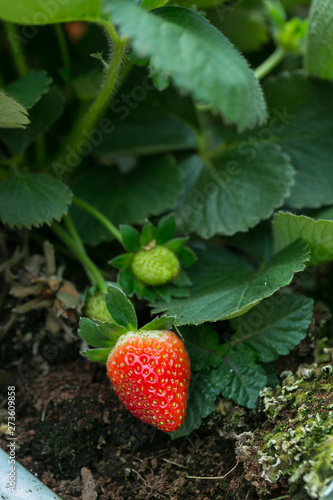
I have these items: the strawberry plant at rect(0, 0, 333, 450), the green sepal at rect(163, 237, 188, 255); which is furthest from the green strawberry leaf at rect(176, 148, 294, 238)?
the green sepal at rect(163, 237, 188, 255)

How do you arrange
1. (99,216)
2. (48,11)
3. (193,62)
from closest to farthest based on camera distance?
(193,62) → (48,11) → (99,216)

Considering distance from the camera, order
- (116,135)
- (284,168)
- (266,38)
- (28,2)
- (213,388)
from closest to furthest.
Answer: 1. (28,2)
2. (213,388)
3. (284,168)
4. (116,135)
5. (266,38)

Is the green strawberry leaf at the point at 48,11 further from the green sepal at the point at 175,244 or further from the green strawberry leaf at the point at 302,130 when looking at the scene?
the green strawberry leaf at the point at 302,130

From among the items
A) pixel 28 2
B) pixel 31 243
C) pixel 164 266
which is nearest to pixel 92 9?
pixel 28 2

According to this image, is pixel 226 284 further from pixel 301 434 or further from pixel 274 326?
pixel 301 434

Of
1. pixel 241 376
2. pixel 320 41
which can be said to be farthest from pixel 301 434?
pixel 320 41

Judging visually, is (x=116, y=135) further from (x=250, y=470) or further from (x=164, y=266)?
(x=250, y=470)

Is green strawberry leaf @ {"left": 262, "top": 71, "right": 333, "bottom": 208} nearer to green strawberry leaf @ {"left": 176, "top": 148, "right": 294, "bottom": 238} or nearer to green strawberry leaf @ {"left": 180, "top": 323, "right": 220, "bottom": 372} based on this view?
green strawberry leaf @ {"left": 176, "top": 148, "right": 294, "bottom": 238}
